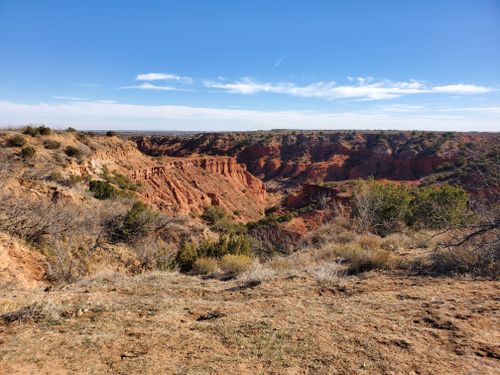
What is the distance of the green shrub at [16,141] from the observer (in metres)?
24.5

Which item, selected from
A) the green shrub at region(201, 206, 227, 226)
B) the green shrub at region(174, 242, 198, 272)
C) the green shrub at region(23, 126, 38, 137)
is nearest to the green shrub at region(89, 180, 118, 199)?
the green shrub at region(23, 126, 38, 137)

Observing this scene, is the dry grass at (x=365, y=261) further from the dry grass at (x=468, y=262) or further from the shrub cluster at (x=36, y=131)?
the shrub cluster at (x=36, y=131)

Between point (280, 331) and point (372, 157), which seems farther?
point (372, 157)

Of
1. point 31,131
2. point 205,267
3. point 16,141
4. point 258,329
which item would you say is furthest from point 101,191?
point 258,329

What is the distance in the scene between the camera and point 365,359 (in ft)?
12.3

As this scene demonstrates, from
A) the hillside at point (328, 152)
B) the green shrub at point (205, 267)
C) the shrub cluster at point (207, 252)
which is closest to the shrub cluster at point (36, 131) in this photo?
the shrub cluster at point (207, 252)

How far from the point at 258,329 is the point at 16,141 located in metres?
26.0

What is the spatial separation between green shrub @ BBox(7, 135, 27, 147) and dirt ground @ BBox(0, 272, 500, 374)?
885 inches

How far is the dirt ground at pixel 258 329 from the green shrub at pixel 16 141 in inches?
885

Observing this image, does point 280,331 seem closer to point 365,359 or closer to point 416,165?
point 365,359

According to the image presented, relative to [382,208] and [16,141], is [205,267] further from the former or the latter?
[16,141]

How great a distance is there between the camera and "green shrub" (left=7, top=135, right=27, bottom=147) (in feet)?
80.5

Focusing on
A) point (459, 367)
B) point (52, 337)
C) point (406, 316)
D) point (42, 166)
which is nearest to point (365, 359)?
point (459, 367)

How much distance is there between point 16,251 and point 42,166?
16580mm
